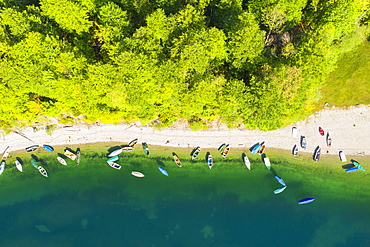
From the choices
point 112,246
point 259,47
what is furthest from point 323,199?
point 112,246

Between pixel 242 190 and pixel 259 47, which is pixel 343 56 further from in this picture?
pixel 242 190

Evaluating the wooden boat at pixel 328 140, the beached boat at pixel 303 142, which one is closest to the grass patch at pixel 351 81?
the wooden boat at pixel 328 140

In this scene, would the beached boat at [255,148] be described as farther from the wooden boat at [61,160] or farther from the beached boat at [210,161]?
the wooden boat at [61,160]

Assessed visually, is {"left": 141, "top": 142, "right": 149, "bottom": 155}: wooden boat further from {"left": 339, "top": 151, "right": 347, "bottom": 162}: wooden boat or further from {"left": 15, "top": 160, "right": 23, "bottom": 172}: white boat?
{"left": 339, "top": 151, "right": 347, "bottom": 162}: wooden boat

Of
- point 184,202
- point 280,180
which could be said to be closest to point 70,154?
point 184,202

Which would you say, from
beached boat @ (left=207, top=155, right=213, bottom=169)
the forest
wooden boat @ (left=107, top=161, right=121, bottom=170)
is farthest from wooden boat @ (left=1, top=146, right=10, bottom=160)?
beached boat @ (left=207, top=155, right=213, bottom=169)
